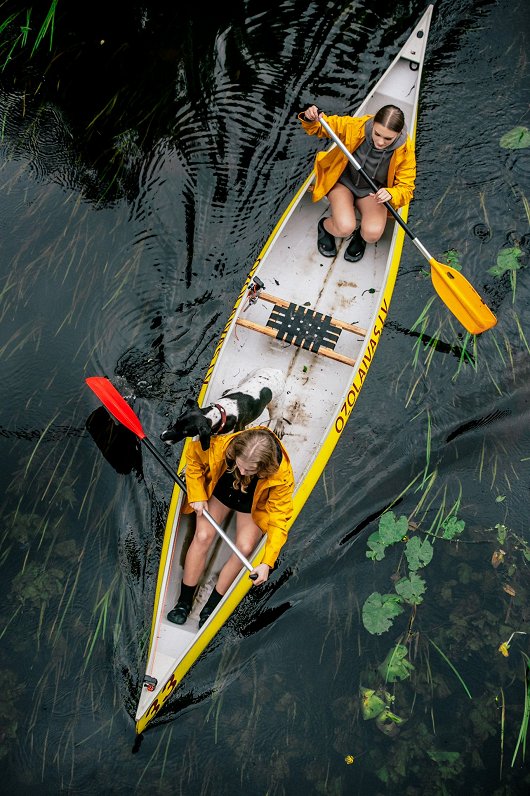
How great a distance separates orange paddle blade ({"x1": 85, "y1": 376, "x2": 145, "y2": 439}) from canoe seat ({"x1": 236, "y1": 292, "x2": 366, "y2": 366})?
1021 mm

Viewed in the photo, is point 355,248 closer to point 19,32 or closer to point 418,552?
point 418,552

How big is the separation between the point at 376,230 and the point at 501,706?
3.42 metres

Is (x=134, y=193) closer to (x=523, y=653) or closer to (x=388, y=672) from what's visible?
(x=388, y=672)

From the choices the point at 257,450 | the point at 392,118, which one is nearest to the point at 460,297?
the point at 392,118

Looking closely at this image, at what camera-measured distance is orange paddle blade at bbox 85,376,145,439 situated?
505 centimetres

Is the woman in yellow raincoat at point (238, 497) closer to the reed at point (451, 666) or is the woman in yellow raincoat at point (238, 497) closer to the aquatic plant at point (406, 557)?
the aquatic plant at point (406, 557)

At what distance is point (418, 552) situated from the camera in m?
5.38

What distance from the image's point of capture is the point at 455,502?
5559mm

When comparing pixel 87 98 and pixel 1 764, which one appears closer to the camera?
pixel 1 764

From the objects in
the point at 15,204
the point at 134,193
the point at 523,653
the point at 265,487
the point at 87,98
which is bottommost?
the point at 523,653

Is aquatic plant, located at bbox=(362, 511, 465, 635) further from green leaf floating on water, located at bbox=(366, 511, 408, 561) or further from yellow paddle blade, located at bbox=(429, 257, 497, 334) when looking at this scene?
yellow paddle blade, located at bbox=(429, 257, 497, 334)

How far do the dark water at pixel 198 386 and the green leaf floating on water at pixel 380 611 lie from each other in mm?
70

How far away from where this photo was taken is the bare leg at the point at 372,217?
569 centimetres

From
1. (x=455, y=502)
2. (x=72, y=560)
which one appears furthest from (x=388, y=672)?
(x=72, y=560)
